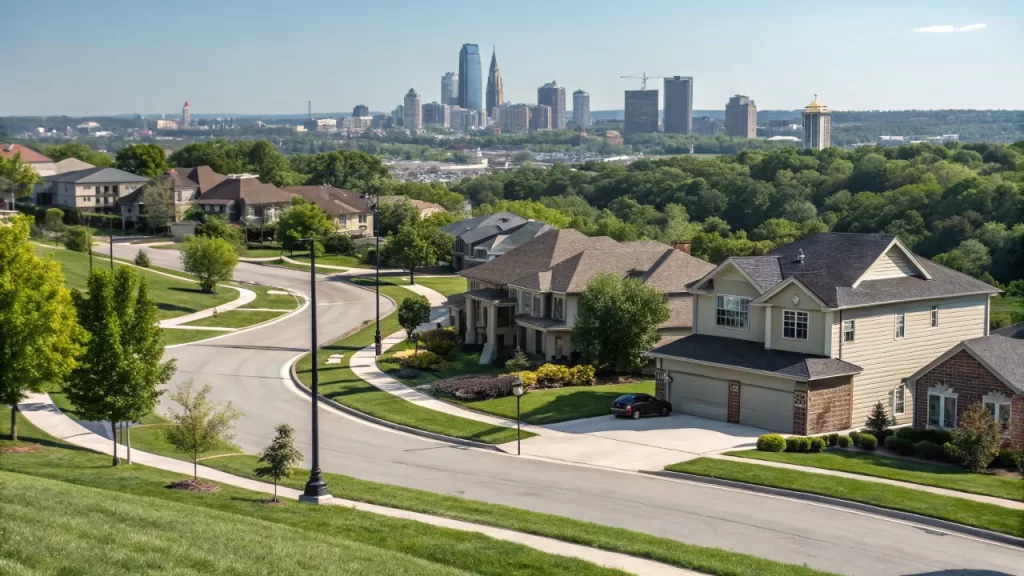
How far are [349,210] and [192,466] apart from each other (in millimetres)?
97985

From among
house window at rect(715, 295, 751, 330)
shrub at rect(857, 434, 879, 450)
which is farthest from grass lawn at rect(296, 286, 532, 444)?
shrub at rect(857, 434, 879, 450)

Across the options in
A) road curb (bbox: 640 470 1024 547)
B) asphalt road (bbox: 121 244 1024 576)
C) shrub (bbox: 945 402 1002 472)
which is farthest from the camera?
shrub (bbox: 945 402 1002 472)

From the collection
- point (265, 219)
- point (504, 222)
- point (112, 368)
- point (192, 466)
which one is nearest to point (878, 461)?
point (192, 466)

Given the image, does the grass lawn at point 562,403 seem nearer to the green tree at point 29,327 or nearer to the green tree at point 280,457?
the green tree at point 280,457

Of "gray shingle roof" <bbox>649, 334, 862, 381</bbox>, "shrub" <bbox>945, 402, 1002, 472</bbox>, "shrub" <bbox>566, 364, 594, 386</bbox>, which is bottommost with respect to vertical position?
"shrub" <bbox>566, 364, 594, 386</bbox>

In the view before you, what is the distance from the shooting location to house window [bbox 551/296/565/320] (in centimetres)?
5512

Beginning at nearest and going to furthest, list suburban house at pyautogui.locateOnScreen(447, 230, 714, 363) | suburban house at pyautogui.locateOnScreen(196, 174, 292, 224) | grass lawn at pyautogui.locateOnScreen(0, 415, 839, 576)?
grass lawn at pyautogui.locateOnScreen(0, 415, 839, 576) < suburban house at pyautogui.locateOnScreen(447, 230, 714, 363) < suburban house at pyautogui.locateOnScreen(196, 174, 292, 224)

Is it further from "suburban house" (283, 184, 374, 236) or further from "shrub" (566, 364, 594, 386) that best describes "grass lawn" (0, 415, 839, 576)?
"suburban house" (283, 184, 374, 236)

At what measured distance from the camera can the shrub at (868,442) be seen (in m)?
36.7

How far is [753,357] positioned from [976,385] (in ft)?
26.8

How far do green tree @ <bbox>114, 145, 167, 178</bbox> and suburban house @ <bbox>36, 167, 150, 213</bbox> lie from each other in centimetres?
1713

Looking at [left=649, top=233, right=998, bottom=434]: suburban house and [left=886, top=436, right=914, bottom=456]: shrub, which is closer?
[left=886, top=436, right=914, bottom=456]: shrub

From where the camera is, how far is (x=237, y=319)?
2906 inches

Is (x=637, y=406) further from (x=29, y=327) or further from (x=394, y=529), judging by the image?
(x=29, y=327)
